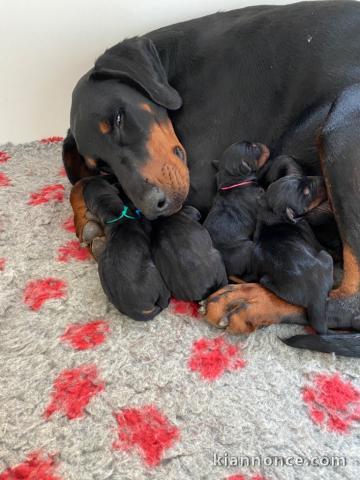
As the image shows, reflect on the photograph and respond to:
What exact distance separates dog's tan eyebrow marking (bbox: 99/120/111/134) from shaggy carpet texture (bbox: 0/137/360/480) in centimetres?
63

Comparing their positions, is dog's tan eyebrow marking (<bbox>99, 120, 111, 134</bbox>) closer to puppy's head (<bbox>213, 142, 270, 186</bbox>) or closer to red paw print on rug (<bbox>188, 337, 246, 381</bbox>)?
puppy's head (<bbox>213, 142, 270, 186</bbox>)

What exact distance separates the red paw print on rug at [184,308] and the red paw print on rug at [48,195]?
1048 mm

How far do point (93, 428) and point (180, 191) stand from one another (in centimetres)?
95

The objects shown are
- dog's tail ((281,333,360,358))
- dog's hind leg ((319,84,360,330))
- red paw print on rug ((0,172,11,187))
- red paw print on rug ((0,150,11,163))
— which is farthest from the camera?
red paw print on rug ((0,150,11,163))

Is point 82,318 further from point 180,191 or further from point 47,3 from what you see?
point 47,3

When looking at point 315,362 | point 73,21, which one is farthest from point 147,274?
point 73,21

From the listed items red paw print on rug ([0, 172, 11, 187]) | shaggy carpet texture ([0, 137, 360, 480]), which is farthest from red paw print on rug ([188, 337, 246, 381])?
red paw print on rug ([0, 172, 11, 187])

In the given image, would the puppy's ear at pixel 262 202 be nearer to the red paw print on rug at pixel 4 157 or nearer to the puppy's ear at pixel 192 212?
the puppy's ear at pixel 192 212

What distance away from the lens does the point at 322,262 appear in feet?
6.19

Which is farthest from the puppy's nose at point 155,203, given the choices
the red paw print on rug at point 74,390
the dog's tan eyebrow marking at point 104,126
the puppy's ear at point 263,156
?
the red paw print on rug at point 74,390

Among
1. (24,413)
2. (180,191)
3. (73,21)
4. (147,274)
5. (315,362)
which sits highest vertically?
(73,21)

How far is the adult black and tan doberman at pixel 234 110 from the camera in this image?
1942mm

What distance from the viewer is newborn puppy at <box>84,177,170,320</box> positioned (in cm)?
193

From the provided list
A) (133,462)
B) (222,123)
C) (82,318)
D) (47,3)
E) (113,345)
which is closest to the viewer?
(133,462)
